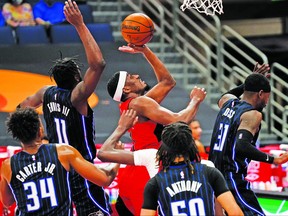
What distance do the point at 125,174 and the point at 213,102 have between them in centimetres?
743

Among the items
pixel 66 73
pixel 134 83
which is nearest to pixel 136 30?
pixel 134 83

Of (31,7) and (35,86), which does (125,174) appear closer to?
(35,86)

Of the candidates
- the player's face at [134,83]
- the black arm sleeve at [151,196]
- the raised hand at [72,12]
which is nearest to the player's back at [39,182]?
the black arm sleeve at [151,196]

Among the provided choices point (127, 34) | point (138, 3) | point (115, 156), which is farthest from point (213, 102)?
point (115, 156)

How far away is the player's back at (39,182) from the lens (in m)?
5.22

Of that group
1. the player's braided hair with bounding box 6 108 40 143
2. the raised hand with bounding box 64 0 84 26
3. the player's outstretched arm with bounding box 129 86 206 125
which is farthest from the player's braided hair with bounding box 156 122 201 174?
the raised hand with bounding box 64 0 84 26

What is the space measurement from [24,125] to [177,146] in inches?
39.8

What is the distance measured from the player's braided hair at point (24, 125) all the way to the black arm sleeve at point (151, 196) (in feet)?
2.89

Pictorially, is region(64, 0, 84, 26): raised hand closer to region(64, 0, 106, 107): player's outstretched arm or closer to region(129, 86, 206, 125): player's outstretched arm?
region(64, 0, 106, 107): player's outstretched arm

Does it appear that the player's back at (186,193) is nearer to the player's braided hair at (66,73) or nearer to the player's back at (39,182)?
the player's back at (39,182)

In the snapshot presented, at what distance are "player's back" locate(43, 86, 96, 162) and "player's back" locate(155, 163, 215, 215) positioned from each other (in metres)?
1.66

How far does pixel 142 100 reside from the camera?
6.30 m

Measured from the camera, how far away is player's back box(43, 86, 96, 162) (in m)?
6.39

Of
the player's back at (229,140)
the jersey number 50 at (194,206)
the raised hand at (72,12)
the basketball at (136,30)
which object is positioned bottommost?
the player's back at (229,140)
